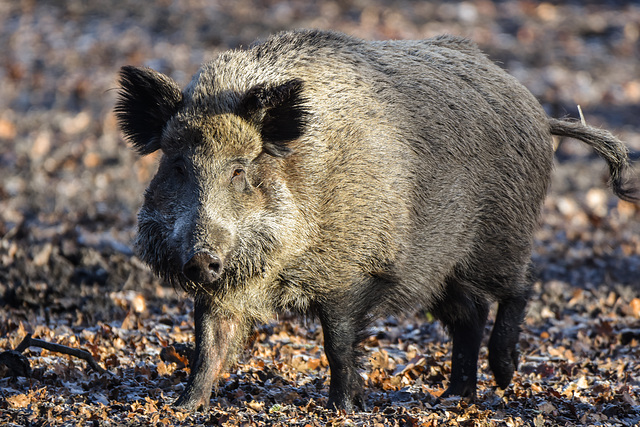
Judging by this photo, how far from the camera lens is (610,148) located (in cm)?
598

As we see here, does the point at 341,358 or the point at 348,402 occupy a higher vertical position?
the point at 341,358

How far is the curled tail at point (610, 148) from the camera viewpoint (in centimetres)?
596

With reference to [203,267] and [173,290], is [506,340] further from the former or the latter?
[173,290]

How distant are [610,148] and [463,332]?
184 centimetres

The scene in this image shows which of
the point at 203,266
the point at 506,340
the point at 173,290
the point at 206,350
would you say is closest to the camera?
the point at 203,266

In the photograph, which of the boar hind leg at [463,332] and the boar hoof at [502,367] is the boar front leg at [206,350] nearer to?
the boar hind leg at [463,332]

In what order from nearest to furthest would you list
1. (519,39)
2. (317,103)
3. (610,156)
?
1. (317,103)
2. (610,156)
3. (519,39)

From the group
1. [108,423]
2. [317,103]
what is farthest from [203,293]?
[317,103]

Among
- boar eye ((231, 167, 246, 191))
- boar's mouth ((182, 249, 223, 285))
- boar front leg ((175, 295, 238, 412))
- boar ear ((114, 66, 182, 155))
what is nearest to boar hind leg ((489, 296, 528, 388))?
boar front leg ((175, 295, 238, 412))

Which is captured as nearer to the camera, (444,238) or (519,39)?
(444,238)

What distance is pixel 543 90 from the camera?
48.3 feet

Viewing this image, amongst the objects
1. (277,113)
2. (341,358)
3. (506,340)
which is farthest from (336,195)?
(506,340)

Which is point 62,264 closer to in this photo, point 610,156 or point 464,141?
point 464,141

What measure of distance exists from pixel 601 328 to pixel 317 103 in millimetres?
3427
